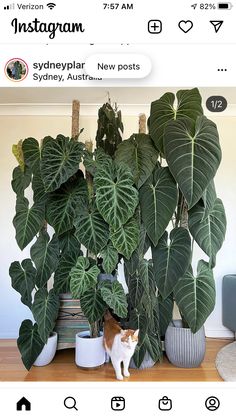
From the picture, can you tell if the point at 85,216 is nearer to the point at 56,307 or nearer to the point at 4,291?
the point at 56,307

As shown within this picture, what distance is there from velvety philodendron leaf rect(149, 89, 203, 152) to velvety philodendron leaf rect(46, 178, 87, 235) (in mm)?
488

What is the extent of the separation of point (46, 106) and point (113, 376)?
2.06 metres

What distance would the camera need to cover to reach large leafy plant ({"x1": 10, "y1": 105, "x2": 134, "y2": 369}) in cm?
176

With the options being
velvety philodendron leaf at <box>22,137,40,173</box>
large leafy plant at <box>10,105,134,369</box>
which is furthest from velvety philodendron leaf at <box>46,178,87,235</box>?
velvety philodendron leaf at <box>22,137,40,173</box>

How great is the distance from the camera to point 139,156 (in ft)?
6.11

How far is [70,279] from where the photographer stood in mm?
1843

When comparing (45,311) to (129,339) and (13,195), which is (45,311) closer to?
(129,339)

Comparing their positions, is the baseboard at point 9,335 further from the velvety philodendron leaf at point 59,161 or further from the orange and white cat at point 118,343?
the velvety philodendron leaf at point 59,161

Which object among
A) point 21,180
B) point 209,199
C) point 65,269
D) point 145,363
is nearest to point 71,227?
point 65,269

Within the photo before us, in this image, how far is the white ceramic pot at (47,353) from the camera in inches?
79.8

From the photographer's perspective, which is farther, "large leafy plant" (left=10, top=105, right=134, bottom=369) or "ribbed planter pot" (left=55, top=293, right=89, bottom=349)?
"ribbed planter pot" (left=55, top=293, right=89, bottom=349)
